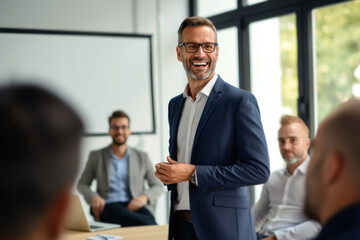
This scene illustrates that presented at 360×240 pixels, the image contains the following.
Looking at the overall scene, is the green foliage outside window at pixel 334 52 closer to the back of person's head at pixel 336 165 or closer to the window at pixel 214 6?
the window at pixel 214 6

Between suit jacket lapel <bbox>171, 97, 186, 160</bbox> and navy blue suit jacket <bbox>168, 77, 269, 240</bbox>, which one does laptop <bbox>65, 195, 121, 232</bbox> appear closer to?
suit jacket lapel <bbox>171, 97, 186, 160</bbox>

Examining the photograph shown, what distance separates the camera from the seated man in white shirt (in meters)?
3.43

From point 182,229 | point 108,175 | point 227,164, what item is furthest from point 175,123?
point 108,175

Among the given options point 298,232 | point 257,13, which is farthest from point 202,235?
point 257,13

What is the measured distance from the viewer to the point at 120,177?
190 inches

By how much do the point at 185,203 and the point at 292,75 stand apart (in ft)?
10.3

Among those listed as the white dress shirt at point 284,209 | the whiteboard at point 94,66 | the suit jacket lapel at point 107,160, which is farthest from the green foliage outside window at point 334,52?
the whiteboard at point 94,66

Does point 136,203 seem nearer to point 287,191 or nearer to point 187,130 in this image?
point 287,191

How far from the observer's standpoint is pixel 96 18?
6.22 meters

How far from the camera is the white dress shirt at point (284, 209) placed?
10.5ft

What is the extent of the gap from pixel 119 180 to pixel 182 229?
265 cm

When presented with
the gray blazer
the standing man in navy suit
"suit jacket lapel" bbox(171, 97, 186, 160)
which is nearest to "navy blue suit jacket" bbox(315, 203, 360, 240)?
the standing man in navy suit

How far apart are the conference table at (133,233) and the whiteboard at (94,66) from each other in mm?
2818

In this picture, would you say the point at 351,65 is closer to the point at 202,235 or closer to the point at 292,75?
the point at 292,75
